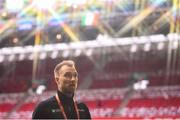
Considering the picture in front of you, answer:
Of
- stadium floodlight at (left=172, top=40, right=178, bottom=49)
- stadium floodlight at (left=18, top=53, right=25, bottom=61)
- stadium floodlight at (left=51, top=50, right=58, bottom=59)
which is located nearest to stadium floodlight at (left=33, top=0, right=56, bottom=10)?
stadium floodlight at (left=51, top=50, right=58, bottom=59)

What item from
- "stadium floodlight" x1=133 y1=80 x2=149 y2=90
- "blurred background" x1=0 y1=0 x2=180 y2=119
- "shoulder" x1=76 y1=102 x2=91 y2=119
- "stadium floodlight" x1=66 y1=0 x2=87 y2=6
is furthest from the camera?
"stadium floodlight" x1=66 y1=0 x2=87 y2=6

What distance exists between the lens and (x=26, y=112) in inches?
301

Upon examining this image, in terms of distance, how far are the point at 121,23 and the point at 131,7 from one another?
0.97ft

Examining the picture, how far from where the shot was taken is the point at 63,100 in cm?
185

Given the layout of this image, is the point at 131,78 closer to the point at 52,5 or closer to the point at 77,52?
the point at 77,52

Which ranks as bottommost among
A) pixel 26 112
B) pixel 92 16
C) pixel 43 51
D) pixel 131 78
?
pixel 26 112

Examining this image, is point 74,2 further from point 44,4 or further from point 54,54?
point 54,54

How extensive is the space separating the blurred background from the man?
16.0ft

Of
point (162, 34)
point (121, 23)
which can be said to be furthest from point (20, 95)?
point (162, 34)

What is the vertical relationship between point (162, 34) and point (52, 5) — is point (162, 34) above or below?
below

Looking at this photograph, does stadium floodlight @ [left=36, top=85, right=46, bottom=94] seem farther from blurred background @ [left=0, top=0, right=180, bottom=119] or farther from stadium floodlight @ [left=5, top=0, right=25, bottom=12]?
stadium floodlight @ [left=5, top=0, right=25, bottom=12]

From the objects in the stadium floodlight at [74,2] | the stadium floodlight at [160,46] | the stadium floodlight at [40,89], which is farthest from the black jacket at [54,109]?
the stadium floodlight at [40,89]

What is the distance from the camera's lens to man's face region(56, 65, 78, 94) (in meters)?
1.83

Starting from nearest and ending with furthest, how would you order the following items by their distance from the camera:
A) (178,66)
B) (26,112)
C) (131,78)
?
(178,66) → (131,78) → (26,112)
